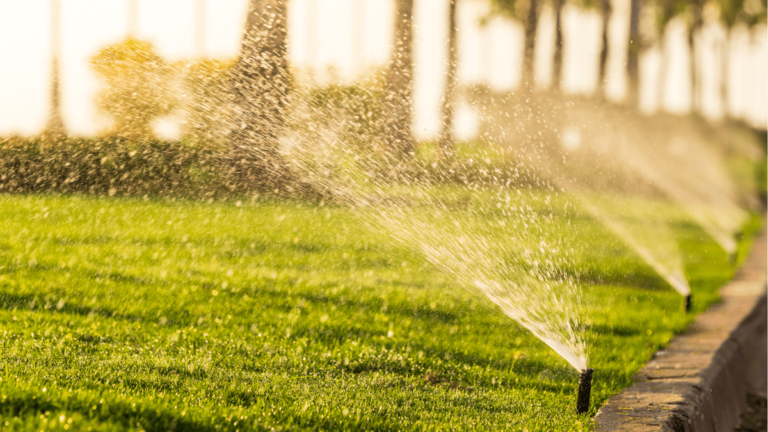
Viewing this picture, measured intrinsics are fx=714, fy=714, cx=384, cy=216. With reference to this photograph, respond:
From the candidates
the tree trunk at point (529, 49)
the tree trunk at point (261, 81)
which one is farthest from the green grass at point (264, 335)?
the tree trunk at point (529, 49)

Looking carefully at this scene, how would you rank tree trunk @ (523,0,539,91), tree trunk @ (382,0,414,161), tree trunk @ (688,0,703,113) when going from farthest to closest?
1. tree trunk @ (688,0,703,113)
2. tree trunk @ (523,0,539,91)
3. tree trunk @ (382,0,414,161)

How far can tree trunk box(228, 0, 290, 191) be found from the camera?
25.2 ft

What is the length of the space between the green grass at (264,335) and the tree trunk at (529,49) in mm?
12459

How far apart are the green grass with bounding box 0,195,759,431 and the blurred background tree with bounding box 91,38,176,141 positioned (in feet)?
4.85

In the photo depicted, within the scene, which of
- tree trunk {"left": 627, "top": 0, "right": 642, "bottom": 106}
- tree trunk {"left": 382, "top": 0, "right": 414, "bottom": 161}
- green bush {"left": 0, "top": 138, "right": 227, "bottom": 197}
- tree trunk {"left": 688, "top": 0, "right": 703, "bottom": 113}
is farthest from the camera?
tree trunk {"left": 688, "top": 0, "right": 703, "bottom": 113}

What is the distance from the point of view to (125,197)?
32.4 feet

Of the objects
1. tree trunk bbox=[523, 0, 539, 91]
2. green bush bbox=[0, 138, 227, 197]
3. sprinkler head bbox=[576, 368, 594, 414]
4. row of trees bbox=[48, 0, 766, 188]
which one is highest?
tree trunk bbox=[523, 0, 539, 91]

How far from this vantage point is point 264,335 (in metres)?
4.29

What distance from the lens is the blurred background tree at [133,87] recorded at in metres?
7.16

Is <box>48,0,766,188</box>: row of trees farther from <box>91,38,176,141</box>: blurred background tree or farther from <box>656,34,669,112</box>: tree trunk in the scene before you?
<box>656,34,669,112</box>: tree trunk

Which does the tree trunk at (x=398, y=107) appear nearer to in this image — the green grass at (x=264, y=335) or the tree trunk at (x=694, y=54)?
the green grass at (x=264, y=335)

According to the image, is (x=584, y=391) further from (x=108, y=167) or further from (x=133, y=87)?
(x=108, y=167)

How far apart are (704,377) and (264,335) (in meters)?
2.66

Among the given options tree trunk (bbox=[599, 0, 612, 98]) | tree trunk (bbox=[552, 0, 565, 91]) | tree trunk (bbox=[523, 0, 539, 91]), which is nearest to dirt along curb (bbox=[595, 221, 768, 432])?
tree trunk (bbox=[523, 0, 539, 91])
